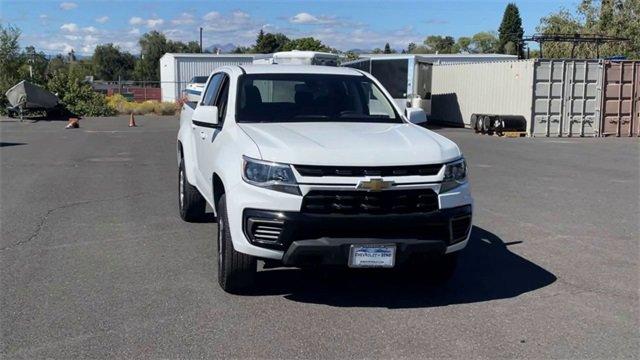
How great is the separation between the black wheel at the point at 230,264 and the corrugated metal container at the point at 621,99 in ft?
69.8

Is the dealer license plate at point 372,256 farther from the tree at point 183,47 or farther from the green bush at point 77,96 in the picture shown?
the tree at point 183,47

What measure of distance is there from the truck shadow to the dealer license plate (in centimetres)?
54

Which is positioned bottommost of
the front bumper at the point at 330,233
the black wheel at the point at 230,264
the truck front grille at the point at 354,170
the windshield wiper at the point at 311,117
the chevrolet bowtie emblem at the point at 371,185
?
the black wheel at the point at 230,264

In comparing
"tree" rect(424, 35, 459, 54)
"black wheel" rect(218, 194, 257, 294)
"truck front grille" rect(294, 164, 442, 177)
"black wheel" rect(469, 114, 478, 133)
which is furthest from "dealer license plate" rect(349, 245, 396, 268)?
"tree" rect(424, 35, 459, 54)

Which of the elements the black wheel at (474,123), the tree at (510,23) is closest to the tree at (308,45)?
the black wheel at (474,123)

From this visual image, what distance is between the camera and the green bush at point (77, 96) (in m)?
34.4

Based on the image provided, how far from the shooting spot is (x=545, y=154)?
55.8ft

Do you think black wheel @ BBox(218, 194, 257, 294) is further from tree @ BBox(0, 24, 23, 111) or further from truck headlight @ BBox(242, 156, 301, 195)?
tree @ BBox(0, 24, 23, 111)

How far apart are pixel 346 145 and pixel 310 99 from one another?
1.48 m

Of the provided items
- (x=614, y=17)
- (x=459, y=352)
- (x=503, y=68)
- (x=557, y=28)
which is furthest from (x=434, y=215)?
(x=557, y=28)

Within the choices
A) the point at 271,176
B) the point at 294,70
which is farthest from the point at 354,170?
the point at 294,70

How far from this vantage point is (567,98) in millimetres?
23172

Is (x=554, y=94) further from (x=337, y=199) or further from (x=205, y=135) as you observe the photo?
(x=337, y=199)

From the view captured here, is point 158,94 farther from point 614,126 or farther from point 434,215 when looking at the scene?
point 434,215
